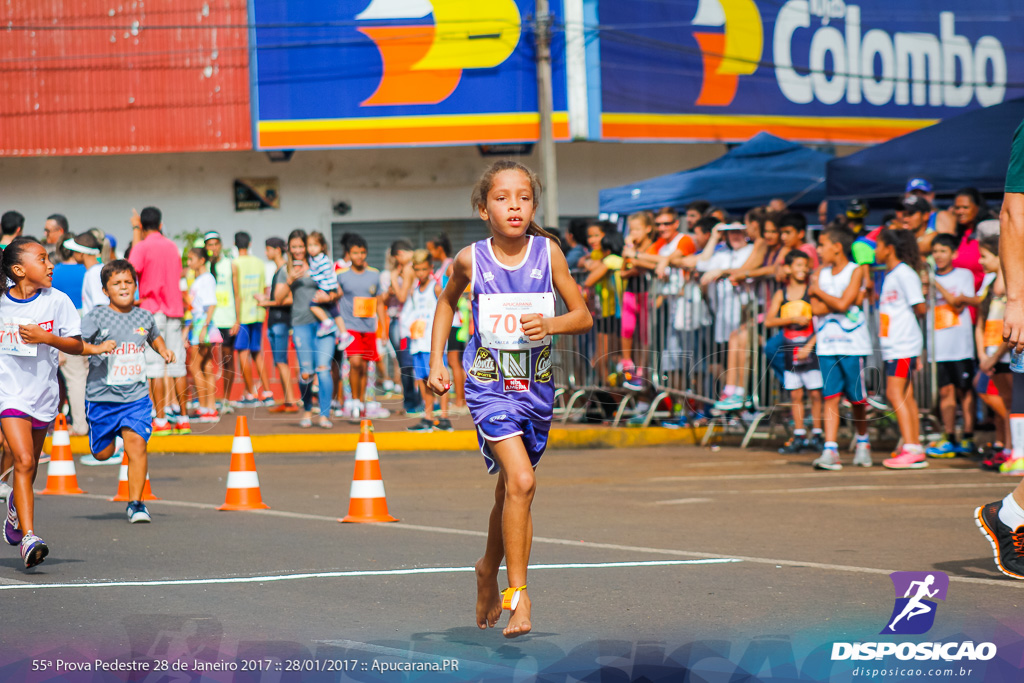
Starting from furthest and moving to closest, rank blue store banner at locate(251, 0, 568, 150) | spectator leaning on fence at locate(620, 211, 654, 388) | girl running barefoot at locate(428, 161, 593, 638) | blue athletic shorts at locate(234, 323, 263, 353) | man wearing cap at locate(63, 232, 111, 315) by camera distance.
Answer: blue store banner at locate(251, 0, 568, 150)
blue athletic shorts at locate(234, 323, 263, 353)
spectator leaning on fence at locate(620, 211, 654, 388)
man wearing cap at locate(63, 232, 111, 315)
girl running barefoot at locate(428, 161, 593, 638)

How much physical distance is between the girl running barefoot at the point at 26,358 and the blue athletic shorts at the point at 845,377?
6543 mm

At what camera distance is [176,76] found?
24422mm

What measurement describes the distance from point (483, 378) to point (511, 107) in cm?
1960

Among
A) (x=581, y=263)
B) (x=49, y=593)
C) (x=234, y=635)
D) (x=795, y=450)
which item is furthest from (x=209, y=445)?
(x=234, y=635)

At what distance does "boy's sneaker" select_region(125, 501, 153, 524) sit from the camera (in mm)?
8839

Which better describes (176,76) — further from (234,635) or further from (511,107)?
(234,635)

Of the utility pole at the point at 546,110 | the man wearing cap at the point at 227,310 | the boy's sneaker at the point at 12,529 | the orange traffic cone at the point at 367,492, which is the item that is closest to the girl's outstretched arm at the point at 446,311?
the boy's sneaker at the point at 12,529

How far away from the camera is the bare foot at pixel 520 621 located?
15.9ft

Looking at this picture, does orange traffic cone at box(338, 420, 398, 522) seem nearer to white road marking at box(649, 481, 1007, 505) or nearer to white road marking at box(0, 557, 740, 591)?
white road marking at box(0, 557, 740, 591)

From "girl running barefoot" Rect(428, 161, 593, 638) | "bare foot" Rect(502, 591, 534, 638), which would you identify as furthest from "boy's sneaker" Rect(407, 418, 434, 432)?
"bare foot" Rect(502, 591, 534, 638)

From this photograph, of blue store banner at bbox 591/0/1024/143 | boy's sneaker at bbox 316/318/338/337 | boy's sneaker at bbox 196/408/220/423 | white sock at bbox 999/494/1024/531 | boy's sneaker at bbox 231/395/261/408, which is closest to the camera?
white sock at bbox 999/494/1024/531

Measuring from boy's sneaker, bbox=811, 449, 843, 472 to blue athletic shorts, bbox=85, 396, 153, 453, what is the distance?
5699mm

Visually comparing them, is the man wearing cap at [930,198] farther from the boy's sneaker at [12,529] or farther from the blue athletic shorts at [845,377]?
the boy's sneaker at [12,529]

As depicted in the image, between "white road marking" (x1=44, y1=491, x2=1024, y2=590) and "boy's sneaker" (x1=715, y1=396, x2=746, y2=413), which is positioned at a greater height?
"boy's sneaker" (x1=715, y1=396, x2=746, y2=413)
